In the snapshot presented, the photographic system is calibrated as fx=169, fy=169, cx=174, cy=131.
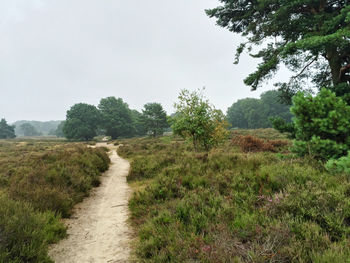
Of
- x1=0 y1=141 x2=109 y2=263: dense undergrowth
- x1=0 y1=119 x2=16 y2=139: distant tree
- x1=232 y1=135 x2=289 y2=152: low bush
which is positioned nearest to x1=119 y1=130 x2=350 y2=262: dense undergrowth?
x1=0 y1=141 x2=109 y2=263: dense undergrowth

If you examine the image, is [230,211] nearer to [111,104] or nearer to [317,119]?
[317,119]

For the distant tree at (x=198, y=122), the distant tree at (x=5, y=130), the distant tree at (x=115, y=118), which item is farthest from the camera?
the distant tree at (x=5, y=130)

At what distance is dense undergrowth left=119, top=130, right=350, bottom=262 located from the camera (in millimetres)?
2531

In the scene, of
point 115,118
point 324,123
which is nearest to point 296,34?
point 324,123

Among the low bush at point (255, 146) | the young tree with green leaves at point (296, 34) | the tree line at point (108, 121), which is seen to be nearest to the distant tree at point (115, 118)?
the tree line at point (108, 121)

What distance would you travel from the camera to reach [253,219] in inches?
138

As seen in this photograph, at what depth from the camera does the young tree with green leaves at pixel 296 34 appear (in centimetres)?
729

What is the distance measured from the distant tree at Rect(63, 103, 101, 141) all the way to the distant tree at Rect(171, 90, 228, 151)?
5255cm

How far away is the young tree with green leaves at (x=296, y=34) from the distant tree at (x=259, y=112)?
206 ft

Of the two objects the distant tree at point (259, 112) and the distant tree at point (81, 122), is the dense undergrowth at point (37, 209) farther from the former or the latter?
the distant tree at point (259, 112)

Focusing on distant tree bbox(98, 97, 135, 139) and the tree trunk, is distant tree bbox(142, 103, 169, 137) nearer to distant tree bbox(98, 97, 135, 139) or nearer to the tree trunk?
distant tree bbox(98, 97, 135, 139)

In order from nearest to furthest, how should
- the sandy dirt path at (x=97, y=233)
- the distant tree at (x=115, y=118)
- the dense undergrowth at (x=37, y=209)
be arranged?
the dense undergrowth at (x=37, y=209) → the sandy dirt path at (x=97, y=233) → the distant tree at (x=115, y=118)

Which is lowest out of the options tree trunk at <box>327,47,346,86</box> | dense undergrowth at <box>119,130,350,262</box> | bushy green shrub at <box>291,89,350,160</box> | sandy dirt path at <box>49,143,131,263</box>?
sandy dirt path at <box>49,143,131,263</box>

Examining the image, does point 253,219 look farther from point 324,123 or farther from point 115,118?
point 115,118
